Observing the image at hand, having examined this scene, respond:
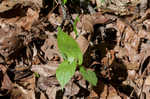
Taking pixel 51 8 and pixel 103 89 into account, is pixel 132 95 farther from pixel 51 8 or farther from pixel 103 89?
pixel 51 8

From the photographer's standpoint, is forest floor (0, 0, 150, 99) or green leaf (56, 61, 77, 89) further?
forest floor (0, 0, 150, 99)

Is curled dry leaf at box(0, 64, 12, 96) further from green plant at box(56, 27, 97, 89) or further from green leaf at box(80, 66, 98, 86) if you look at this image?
green leaf at box(80, 66, 98, 86)

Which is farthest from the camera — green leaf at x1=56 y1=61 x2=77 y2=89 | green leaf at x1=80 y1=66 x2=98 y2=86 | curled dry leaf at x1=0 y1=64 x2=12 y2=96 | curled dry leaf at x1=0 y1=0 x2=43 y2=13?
curled dry leaf at x1=0 y1=0 x2=43 y2=13

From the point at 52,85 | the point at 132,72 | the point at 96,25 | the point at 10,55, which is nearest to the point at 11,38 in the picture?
the point at 10,55

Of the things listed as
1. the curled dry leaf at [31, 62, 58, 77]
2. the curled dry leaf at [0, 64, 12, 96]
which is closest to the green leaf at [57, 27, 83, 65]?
the curled dry leaf at [31, 62, 58, 77]

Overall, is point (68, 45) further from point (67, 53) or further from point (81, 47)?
point (81, 47)

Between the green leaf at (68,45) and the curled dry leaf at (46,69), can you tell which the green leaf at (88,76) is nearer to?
the green leaf at (68,45)

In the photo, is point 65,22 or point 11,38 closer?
point 11,38
